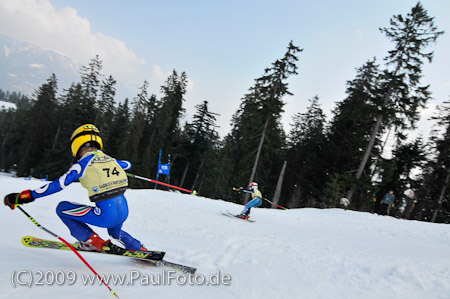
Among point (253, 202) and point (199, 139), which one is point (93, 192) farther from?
point (199, 139)

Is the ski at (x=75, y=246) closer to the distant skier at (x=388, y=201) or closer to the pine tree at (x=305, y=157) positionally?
the distant skier at (x=388, y=201)

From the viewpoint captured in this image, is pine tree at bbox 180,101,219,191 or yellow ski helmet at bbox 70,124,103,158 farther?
pine tree at bbox 180,101,219,191

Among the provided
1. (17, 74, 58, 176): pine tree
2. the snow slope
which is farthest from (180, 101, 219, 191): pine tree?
the snow slope

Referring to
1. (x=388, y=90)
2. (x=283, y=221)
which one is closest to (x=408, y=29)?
(x=388, y=90)

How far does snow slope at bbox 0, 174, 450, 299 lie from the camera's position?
334cm

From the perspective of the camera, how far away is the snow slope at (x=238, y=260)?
11.0 ft

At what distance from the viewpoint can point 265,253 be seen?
20.1ft

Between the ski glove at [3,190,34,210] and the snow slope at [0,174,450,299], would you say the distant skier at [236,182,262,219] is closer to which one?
the snow slope at [0,174,450,299]

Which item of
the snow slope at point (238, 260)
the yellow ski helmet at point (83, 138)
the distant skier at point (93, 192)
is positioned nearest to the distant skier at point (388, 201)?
the snow slope at point (238, 260)

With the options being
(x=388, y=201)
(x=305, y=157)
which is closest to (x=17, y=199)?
(x=388, y=201)

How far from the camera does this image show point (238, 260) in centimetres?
557

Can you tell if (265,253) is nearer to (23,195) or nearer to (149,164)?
(23,195)

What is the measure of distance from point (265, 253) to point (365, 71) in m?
32.4

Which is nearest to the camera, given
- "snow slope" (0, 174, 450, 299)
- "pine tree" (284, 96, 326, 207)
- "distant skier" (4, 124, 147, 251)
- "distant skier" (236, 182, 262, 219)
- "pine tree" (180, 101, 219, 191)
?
"snow slope" (0, 174, 450, 299)
